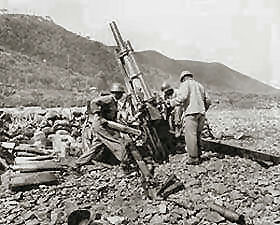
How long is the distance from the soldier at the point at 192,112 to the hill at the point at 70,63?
2635cm

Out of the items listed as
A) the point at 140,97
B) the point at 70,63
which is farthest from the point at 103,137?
the point at 70,63

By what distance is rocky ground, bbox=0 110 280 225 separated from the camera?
524cm

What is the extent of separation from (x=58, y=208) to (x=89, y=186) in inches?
23.9

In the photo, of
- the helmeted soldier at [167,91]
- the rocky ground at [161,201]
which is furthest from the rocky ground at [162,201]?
the helmeted soldier at [167,91]

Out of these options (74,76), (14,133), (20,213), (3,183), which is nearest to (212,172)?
(20,213)

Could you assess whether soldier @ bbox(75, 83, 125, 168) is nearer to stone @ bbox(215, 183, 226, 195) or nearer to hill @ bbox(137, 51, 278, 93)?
stone @ bbox(215, 183, 226, 195)

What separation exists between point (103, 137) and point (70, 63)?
121 ft

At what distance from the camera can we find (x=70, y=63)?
4316cm

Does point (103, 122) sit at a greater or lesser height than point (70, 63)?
lesser

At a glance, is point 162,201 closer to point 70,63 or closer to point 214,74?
point 70,63

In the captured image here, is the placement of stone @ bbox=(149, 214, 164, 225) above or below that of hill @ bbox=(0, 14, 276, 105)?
below

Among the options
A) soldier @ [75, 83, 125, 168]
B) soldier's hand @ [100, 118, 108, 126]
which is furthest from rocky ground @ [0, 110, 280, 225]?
soldier's hand @ [100, 118, 108, 126]

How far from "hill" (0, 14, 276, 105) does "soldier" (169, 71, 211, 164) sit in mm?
26351

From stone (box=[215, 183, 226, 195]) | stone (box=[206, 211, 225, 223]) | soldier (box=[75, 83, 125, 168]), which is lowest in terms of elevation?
stone (box=[206, 211, 225, 223])
